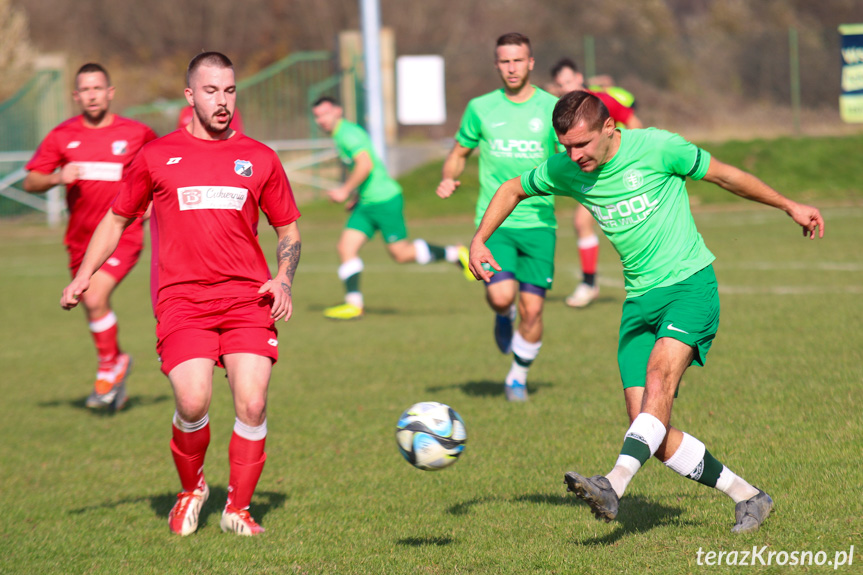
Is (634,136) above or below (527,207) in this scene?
above

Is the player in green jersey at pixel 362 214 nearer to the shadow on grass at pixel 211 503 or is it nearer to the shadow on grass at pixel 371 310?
the shadow on grass at pixel 371 310

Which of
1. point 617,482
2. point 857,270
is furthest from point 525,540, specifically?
point 857,270

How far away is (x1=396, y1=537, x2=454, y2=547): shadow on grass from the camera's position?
4558 mm

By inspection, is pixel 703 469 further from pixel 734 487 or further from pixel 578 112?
pixel 578 112

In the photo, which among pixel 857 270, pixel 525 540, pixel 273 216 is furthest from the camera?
pixel 857 270

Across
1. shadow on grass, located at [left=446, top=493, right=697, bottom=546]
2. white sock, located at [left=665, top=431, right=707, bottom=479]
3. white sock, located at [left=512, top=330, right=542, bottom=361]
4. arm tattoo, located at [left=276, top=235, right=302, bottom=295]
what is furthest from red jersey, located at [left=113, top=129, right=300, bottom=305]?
white sock, located at [left=512, top=330, right=542, bottom=361]

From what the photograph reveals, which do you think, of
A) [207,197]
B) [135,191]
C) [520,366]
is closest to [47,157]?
[135,191]

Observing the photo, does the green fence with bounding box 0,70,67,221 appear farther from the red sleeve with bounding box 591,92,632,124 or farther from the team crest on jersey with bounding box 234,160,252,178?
the team crest on jersey with bounding box 234,160,252,178

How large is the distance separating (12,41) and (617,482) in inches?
1532

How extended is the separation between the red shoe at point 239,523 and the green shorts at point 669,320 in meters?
1.98

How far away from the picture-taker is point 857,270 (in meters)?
12.6

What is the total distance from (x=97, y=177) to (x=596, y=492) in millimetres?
5379

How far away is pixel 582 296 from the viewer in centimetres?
1147

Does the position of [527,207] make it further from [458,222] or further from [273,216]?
[458,222]
